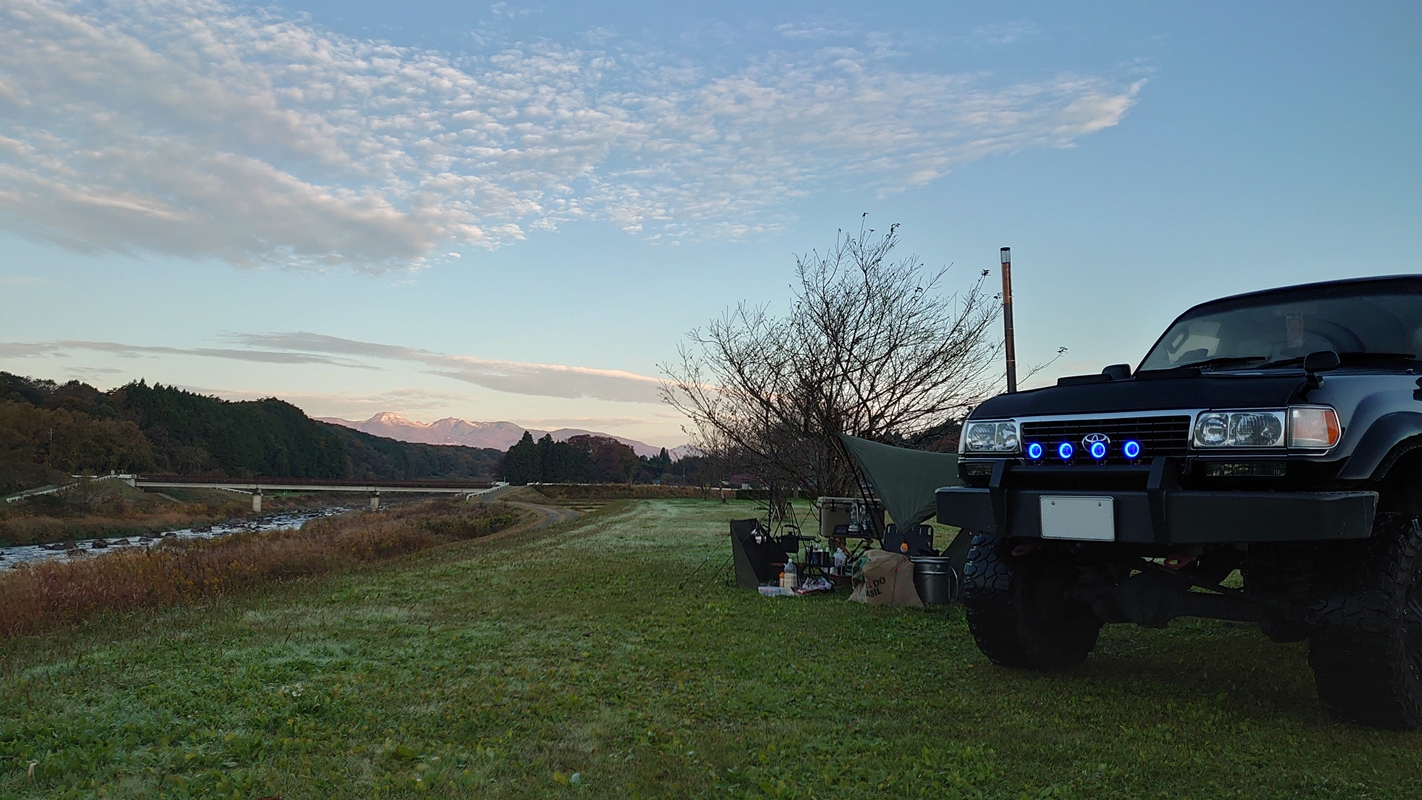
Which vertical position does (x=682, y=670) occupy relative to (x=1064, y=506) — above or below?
below

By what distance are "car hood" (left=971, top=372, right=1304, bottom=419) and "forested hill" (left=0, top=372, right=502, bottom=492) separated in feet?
242

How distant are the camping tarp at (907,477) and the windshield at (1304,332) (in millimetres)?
4143

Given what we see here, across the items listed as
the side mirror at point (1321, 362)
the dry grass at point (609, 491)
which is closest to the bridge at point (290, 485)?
the dry grass at point (609, 491)

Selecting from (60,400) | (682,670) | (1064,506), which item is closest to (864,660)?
(682,670)

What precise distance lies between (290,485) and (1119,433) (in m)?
91.7

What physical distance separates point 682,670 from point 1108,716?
112 inches

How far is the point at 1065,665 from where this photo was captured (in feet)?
19.9

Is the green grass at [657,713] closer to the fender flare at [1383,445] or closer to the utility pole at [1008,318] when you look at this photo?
the fender flare at [1383,445]

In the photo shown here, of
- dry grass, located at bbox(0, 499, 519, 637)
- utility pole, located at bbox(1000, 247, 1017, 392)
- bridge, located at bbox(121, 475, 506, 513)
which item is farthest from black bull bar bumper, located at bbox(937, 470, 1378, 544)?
bridge, located at bbox(121, 475, 506, 513)

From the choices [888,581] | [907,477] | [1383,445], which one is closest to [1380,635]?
[1383,445]

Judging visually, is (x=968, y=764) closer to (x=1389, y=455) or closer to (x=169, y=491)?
(x=1389, y=455)

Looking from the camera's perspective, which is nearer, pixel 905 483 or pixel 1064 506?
pixel 1064 506

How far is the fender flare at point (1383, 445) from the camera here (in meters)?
4.08

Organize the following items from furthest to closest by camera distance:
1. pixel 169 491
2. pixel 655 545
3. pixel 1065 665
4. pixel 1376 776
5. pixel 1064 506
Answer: pixel 169 491 < pixel 655 545 < pixel 1065 665 < pixel 1064 506 < pixel 1376 776
